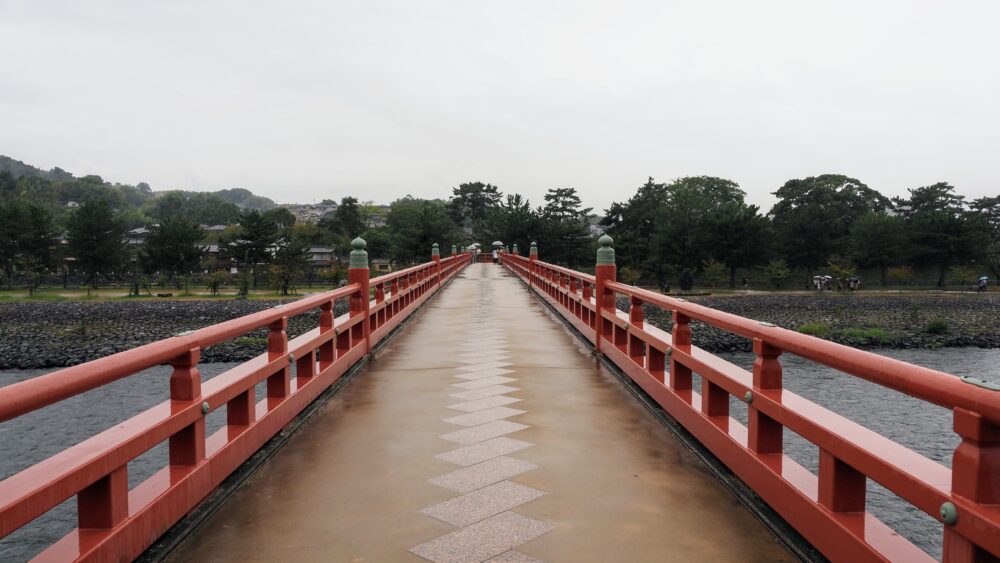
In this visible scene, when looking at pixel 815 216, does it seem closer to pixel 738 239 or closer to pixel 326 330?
pixel 738 239

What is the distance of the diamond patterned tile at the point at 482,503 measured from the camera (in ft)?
10.1

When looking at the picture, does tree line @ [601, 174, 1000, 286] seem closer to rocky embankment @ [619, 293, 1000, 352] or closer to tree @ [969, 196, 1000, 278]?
tree @ [969, 196, 1000, 278]

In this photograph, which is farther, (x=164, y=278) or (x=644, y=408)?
(x=164, y=278)

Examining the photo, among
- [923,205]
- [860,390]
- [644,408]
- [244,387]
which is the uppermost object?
[923,205]

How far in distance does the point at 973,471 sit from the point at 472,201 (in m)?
97.8

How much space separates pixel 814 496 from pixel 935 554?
5.52 meters

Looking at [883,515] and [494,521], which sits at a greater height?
[494,521]

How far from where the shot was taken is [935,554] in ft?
22.1

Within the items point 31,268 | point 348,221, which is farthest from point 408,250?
point 348,221

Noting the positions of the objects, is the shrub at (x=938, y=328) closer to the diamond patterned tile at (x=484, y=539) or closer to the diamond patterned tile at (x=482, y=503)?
the diamond patterned tile at (x=482, y=503)

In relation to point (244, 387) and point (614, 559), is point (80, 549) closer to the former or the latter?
point (244, 387)

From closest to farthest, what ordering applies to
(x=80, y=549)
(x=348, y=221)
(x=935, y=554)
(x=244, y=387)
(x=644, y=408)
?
(x=80, y=549) → (x=244, y=387) → (x=644, y=408) → (x=935, y=554) → (x=348, y=221)

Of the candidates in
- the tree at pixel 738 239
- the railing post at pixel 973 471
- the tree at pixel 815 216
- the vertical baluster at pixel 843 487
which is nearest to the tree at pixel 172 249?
the tree at pixel 738 239

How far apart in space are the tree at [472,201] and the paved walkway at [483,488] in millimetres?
91503
